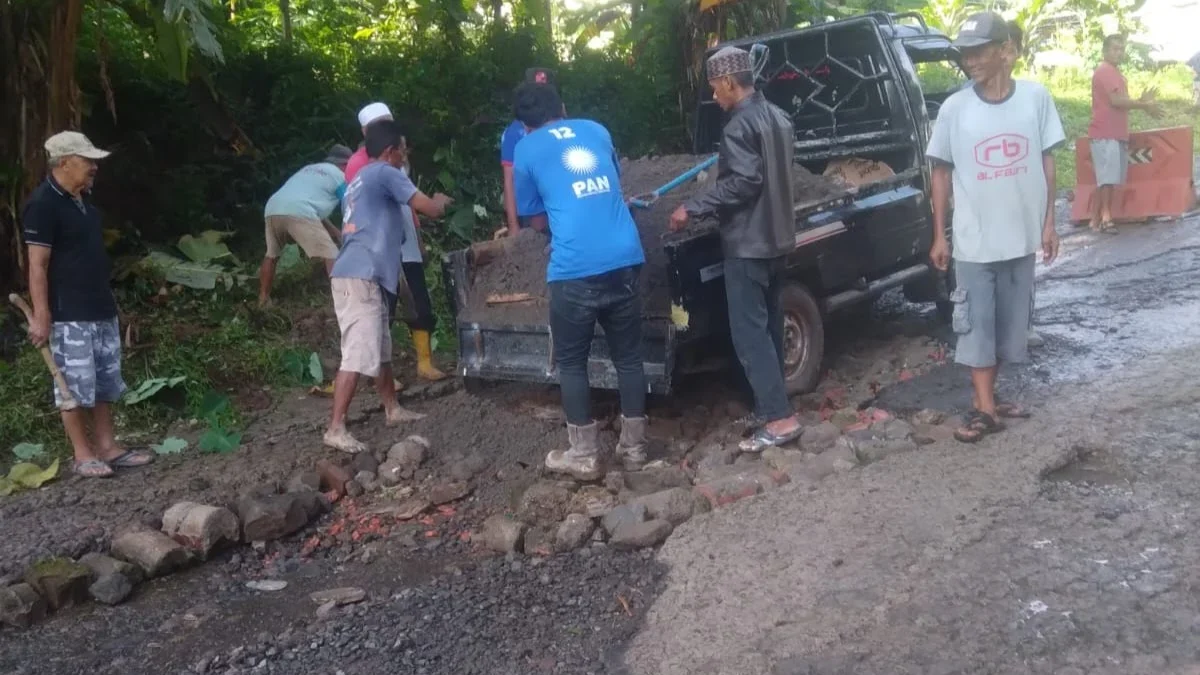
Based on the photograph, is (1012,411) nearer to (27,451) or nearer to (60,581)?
(60,581)

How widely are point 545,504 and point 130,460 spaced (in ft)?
8.61

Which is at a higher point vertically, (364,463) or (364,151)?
(364,151)

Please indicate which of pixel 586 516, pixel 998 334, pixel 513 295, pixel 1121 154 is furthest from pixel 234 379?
pixel 1121 154

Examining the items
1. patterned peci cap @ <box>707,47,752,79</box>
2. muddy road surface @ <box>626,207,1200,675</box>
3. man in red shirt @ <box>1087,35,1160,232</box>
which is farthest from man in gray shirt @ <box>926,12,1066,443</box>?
man in red shirt @ <box>1087,35,1160,232</box>

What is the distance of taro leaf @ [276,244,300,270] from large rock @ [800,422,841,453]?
516cm

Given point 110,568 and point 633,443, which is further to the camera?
point 633,443

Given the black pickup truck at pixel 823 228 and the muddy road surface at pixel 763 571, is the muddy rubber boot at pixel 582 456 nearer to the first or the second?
the muddy road surface at pixel 763 571

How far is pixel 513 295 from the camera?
5.70m

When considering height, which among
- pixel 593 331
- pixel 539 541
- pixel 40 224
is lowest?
pixel 539 541

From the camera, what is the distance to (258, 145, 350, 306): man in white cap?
7352 mm

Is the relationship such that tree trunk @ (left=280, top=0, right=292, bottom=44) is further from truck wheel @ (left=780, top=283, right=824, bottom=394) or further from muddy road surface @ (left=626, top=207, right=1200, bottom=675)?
muddy road surface @ (left=626, top=207, right=1200, bottom=675)

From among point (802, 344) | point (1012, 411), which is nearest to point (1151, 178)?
point (802, 344)

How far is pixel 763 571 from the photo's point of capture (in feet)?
12.2

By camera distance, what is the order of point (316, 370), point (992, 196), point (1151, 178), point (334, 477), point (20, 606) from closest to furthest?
point (20, 606)
point (992, 196)
point (334, 477)
point (316, 370)
point (1151, 178)
